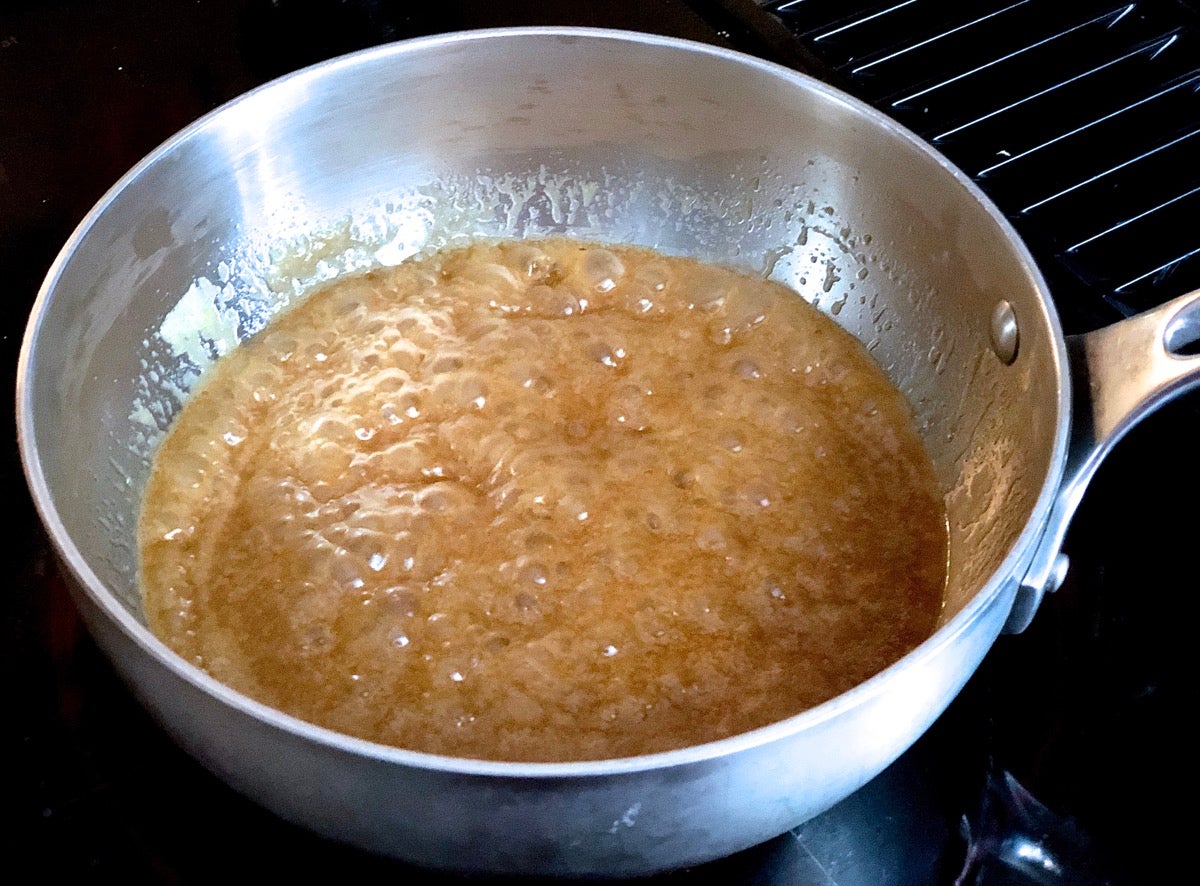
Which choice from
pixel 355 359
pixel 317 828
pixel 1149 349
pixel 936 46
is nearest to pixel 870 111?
pixel 936 46

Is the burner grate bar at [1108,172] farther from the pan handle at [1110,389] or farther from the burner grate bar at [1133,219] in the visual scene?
the pan handle at [1110,389]

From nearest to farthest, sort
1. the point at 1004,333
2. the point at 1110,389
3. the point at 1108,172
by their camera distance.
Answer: the point at 1110,389, the point at 1004,333, the point at 1108,172

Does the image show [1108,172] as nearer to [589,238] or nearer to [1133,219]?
[1133,219]

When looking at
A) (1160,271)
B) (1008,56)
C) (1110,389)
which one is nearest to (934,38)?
(1008,56)

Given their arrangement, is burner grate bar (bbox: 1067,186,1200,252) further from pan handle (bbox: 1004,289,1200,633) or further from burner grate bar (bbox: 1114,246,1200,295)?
pan handle (bbox: 1004,289,1200,633)

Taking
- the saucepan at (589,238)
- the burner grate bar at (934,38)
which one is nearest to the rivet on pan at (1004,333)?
the saucepan at (589,238)

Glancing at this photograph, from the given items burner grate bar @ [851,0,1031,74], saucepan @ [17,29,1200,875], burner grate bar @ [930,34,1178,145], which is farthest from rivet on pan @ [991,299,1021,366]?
burner grate bar @ [851,0,1031,74]
